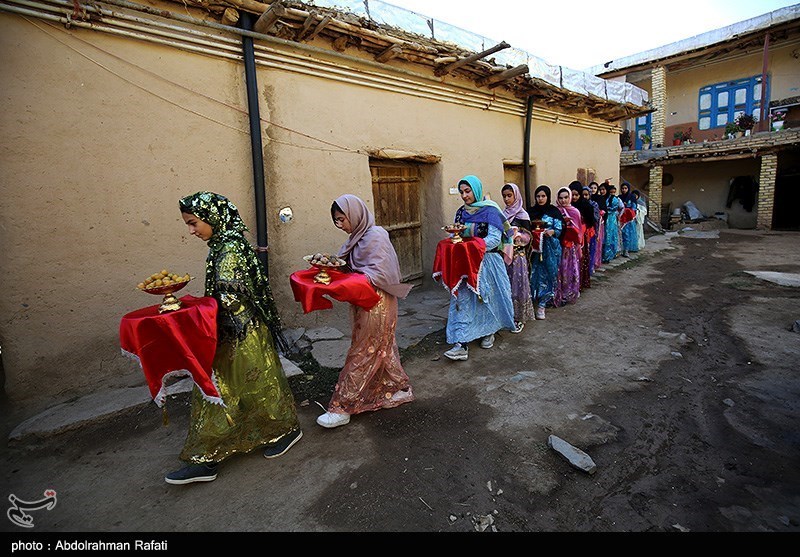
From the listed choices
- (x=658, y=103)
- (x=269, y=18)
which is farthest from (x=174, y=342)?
(x=658, y=103)

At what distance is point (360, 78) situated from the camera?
5.07m

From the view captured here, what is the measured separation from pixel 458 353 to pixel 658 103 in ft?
53.9

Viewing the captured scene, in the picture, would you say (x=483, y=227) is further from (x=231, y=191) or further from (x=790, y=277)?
(x=790, y=277)

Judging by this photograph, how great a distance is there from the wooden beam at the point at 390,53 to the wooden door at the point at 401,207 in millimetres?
1316

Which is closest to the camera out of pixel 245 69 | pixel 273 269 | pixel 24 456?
pixel 24 456

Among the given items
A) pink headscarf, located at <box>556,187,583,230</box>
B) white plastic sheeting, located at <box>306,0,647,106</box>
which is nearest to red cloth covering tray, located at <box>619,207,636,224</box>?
white plastic sheeting, located at <box>306,0,647,106</box>

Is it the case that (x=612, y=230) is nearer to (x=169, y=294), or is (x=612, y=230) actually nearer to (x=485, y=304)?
(x=485, y=304)

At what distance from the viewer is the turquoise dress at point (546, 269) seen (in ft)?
18.9

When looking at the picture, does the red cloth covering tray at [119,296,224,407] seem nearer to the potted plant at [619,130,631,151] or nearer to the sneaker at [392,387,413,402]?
the sneaker at [392,387,413,402]

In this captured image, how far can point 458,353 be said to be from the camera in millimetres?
4164

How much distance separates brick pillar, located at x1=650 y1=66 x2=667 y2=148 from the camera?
49.5 feet

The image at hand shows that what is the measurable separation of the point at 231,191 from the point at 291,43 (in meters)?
1.76

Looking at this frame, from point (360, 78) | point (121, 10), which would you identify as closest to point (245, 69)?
point (121, 10)

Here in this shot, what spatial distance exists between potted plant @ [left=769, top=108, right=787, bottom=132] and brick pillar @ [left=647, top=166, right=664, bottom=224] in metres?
3.34
